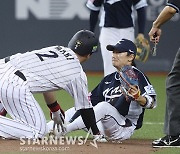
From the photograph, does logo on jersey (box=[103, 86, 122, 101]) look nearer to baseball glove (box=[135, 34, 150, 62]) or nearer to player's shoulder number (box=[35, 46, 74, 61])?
player's shoulder number (box=[35, 46, 74, 61])

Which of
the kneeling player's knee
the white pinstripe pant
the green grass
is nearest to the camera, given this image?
the white pinstripe pant

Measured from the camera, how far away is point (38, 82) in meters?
7.28

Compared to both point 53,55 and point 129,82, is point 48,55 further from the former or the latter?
point 129,82

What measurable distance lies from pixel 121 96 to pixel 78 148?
0.99 m

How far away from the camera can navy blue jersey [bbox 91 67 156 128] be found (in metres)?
7.58

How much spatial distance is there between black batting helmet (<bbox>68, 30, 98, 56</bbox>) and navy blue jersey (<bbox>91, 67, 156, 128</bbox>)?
0.52 meters

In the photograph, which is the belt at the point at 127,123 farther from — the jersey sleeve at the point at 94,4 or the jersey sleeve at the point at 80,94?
the jersey sleeve at the point at 94,4

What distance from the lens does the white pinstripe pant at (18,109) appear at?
7320mm

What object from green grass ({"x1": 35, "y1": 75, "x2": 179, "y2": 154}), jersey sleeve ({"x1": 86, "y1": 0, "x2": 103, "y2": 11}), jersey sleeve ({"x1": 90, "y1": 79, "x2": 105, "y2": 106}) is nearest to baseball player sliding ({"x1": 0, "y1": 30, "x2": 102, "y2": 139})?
jersey sleeve ({"x1": 90, "y1": 79, "x2": 105, "y2": 106})

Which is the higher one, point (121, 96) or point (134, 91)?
point (134, 91)

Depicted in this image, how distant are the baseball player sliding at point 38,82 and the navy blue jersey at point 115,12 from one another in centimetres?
296

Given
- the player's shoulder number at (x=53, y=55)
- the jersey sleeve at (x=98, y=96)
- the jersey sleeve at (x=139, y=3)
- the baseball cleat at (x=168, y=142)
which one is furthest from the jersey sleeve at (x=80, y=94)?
the jersey sleeve at (x=139, y=3)

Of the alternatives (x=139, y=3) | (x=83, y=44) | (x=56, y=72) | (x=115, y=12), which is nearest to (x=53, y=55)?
(x=56, y=72)

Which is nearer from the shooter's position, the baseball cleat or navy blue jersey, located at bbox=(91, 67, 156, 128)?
the baseball cleat
